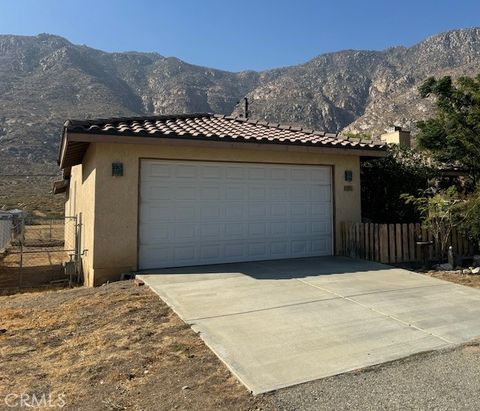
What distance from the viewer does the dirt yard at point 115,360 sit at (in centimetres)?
326

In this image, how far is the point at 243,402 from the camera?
3174 millimetres

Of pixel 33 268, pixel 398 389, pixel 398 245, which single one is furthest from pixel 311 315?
pixel 33 268

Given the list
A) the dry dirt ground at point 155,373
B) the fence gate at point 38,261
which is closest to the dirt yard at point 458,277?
the dry dirt ground at point 155,373

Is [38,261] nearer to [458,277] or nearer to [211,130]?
[211,130]

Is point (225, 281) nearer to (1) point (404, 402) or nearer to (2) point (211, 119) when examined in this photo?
(1) point (404, 402)

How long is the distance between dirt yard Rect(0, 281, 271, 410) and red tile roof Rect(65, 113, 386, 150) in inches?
142

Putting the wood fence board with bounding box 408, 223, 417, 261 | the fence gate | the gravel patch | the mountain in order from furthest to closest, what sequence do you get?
the mountain < the fence gate < the wood fence board with bounding box 408, 223, 417, 261 < the gravel patch

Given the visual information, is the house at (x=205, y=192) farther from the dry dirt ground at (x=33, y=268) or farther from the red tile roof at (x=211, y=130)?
the dry dirt ground at (x=33, y=268)

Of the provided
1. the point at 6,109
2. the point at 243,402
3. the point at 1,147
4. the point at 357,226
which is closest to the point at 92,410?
the point at 243,402

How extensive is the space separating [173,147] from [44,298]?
12.6ft

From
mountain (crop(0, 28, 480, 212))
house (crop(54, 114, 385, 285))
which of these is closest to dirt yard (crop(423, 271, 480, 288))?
house (crop(54, 114, 385, 285))

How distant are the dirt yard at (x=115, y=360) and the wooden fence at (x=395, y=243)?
5500 mm

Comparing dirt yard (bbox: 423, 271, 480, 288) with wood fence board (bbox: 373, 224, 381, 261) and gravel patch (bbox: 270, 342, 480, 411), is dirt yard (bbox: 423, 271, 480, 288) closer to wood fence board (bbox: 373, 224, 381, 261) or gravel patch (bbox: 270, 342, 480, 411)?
wood fence board (bbox: 373, 224, 381, 261)

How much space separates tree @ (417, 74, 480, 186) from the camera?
37.1 feet
